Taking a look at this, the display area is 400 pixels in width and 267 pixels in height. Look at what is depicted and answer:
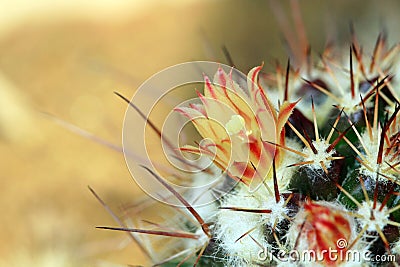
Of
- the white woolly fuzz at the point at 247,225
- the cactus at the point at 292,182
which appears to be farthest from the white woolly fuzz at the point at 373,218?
the white woolly fuzz at the point at 247,225

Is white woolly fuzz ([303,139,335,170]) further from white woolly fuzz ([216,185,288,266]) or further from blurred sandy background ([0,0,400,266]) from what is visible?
blurred sandy background ([0,0,400,266])

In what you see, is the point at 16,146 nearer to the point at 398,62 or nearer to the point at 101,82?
the point at 101,82

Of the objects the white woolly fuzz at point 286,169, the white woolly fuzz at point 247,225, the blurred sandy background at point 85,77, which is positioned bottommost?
the white woolly fuzz at point 247,225

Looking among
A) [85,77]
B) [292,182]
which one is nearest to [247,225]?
[292,182]

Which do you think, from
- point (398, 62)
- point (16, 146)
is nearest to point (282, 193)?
point (398, 62)

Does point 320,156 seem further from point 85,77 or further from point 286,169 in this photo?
point 85,77

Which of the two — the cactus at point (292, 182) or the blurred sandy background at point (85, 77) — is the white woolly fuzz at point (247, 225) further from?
the blurred sandy background at point (85, 77)

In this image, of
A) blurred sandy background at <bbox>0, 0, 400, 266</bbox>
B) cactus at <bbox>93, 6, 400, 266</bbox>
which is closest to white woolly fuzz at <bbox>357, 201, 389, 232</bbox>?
cactus at <bbox>93, 6, 400, 266</bbox>
